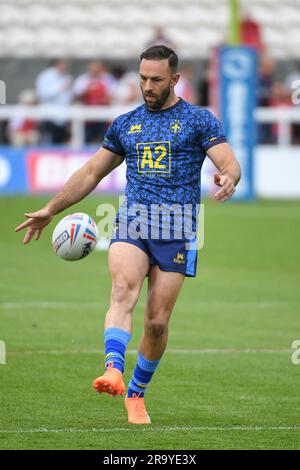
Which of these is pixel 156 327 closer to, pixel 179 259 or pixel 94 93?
pixel 179 259

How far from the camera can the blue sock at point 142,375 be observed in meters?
7.89

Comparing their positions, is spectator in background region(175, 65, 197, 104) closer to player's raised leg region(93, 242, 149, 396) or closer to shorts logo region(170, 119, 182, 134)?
shorts logo region(170, 119, 182, 134)

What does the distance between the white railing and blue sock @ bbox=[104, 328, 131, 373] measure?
1753 cm

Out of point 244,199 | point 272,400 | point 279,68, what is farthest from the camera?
point 279,68

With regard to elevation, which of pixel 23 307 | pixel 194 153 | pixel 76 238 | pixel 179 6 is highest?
pixel 179 6

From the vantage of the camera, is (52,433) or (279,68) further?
(279,68)

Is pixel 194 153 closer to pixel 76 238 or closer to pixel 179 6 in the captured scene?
pixel 76 238

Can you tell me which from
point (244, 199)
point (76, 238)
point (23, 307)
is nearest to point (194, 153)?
point (76, 238)

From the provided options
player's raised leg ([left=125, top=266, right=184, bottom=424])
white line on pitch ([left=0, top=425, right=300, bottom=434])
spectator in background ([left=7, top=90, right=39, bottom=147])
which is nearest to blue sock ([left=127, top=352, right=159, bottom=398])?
player's raised leg ([left=125, top=266, right=184, bottom=424])

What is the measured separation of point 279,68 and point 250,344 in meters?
20.7

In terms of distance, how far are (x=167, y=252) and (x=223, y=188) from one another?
62 centimetres

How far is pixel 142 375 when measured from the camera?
26.0 ft

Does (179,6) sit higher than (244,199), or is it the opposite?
(179,6)

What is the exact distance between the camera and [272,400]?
8555mm
